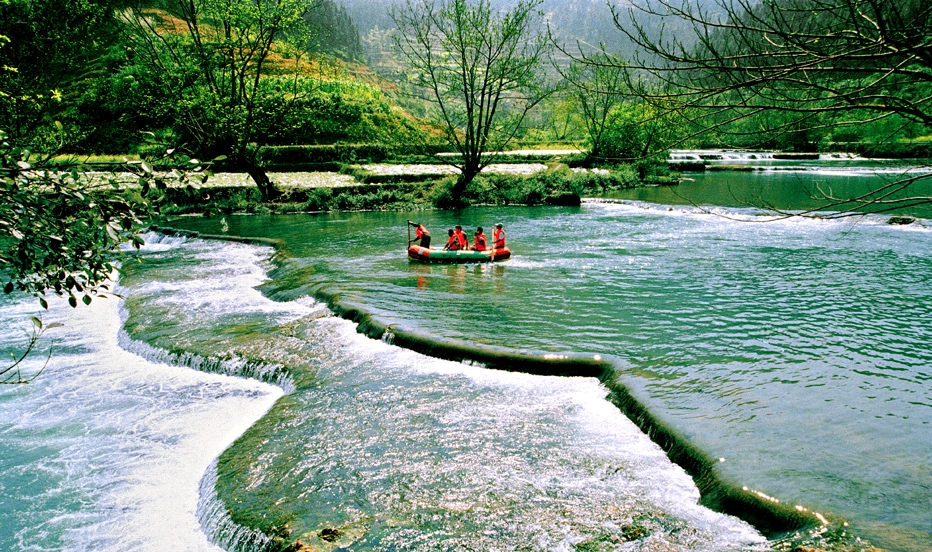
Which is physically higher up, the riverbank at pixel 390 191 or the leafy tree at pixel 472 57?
the leafy tree at pixel 472 57

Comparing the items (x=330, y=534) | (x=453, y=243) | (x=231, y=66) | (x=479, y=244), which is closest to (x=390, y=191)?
(x=231, y=66)

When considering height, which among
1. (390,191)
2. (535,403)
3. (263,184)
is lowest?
(535,403)

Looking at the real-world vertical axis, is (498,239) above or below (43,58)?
below

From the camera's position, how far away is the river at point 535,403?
5.88m

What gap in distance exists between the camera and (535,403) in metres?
8.34

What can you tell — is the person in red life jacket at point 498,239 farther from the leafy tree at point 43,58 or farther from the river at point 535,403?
the leafy tree at point 43,58

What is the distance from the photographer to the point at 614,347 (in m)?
9.99

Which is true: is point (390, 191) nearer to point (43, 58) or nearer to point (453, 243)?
point (453, 243)

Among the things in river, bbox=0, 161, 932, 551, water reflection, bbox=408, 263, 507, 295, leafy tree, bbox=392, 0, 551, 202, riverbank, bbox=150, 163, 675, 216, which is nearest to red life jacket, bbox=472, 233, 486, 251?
water reflection, bbox=408, 263, 507, 295

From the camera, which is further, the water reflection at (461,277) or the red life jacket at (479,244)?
the red life jacket at (479,244)

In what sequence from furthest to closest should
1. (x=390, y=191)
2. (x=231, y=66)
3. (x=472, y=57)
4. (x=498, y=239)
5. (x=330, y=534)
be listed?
(x=390, y=191) < (x=472, y=57) < (x=231, y=66) < (x=498, y=239) < (x=330, y=534)

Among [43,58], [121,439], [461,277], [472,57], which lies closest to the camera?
[121,439]

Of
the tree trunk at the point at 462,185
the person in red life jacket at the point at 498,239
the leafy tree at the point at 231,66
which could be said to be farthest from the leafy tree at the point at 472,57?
the person in red life jacket at the point at 498,239

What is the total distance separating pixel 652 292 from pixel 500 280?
11.9 feet
